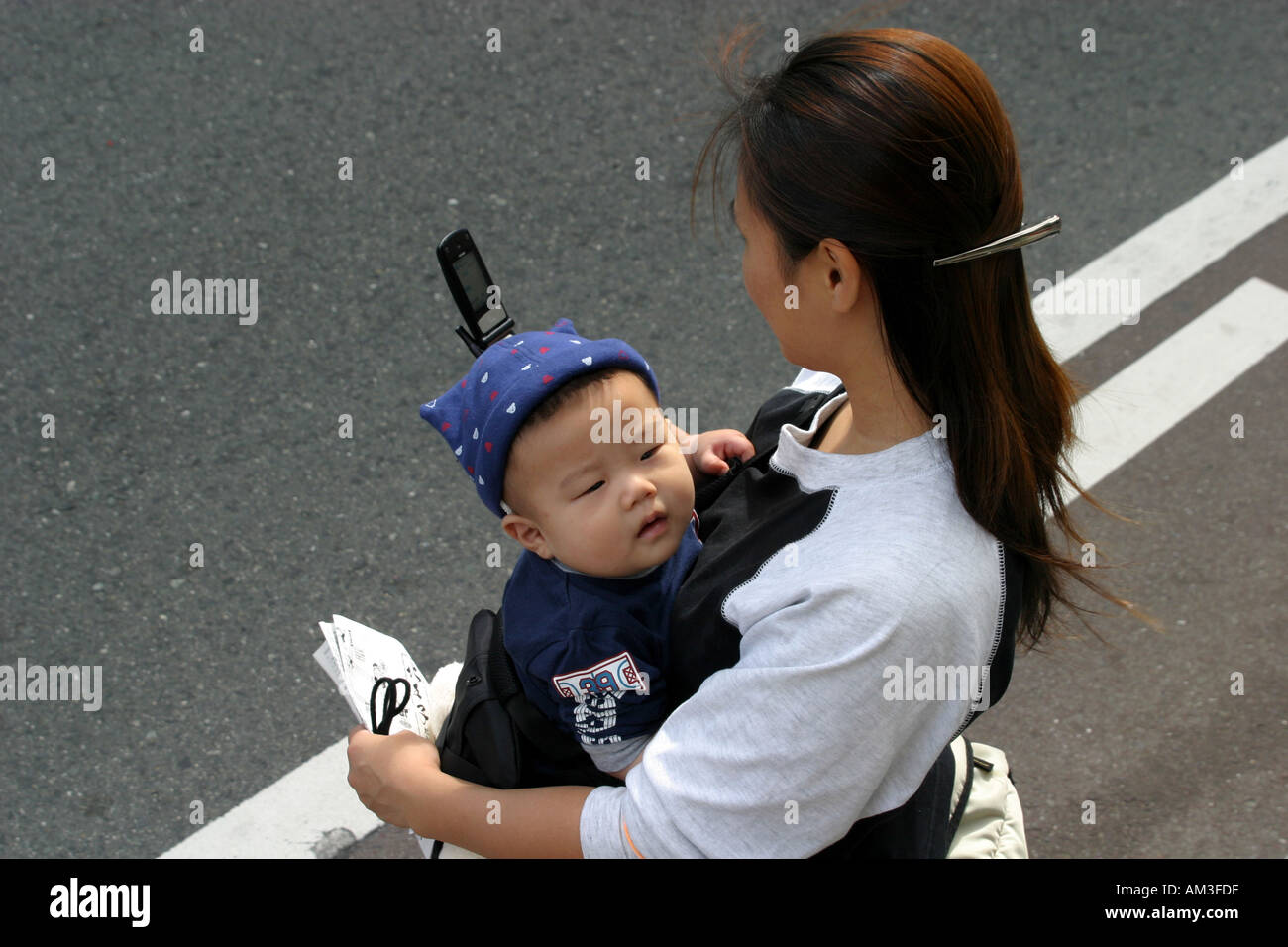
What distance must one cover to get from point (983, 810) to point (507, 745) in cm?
78

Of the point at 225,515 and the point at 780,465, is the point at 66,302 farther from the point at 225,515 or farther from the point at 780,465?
the point at 780,465

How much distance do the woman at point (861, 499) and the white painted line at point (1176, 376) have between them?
2206 mm

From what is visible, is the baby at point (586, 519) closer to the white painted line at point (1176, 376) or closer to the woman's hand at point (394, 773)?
the woman's hand at point (394, 773)

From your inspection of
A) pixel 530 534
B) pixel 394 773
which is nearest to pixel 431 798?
pixel 394 773

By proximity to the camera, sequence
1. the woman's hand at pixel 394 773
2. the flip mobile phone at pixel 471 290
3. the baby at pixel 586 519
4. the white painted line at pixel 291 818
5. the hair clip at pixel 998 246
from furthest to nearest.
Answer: the white painted line at pixel 291 818
the flip mobile phone at pixel 471 290
the woman's hand at pixel 394 773
the baby at pixel 586 519
the hair clip at pixel 998 246

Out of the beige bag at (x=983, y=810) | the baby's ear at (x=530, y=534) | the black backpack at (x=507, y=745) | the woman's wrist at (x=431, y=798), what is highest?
the baby's ear at (x=530, y=534)

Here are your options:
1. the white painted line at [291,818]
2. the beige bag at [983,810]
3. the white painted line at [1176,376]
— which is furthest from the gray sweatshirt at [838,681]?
the white painted line at [1176,376]

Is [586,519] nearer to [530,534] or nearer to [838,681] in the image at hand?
[530,534]

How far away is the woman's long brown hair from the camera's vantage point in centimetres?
152

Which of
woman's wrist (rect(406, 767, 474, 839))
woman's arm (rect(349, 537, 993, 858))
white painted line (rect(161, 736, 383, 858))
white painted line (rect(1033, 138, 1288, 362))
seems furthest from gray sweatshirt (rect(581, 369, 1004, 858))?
white painted line (rect(1033, 138, 1288, 362))

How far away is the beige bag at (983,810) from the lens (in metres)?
1.95

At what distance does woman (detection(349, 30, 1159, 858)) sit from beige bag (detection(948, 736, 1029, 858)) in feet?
0.76

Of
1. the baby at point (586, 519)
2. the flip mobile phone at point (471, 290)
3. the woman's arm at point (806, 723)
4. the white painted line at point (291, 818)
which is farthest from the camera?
the white painted line at point (291, 818)

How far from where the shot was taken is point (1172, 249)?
4.34 metres
